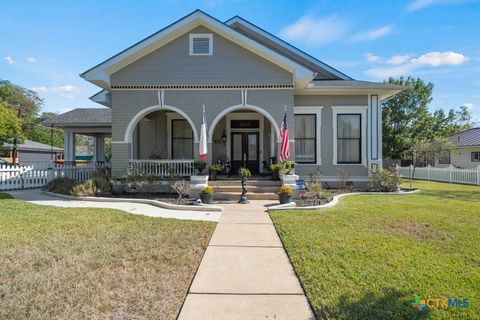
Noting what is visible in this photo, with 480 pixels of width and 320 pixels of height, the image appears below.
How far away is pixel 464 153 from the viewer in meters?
28.6

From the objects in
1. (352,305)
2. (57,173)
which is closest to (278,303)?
(352,305)

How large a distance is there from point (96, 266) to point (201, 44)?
10402 mm

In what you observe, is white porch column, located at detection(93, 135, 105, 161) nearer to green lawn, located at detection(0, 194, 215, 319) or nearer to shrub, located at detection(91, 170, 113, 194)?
shrub, located at detection(91, 170, 113, 194)

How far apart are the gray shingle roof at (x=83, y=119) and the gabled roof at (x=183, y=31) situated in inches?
333

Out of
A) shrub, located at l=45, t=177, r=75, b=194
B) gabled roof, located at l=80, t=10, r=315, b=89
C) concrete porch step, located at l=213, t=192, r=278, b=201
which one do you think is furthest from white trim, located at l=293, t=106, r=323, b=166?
shrub, located at l=45, t=177, r=75, b=194

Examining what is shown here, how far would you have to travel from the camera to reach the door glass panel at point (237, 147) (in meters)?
15.4

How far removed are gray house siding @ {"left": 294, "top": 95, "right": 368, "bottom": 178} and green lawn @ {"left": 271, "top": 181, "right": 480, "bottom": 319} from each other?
5.53m

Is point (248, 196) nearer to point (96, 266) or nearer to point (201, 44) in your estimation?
point (201, 44)

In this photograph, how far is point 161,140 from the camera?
15.7 metres

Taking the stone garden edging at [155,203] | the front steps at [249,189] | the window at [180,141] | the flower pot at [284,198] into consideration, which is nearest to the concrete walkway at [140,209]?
the stone garden edging at [155,203]

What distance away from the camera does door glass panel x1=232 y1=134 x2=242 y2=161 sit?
15422 millimetres

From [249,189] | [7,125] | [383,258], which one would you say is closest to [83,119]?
[7,125]

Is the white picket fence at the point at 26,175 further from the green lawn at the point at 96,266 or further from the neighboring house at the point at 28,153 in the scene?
the neighboring house at the point at 28,153

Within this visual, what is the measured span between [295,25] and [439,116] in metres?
31.1
